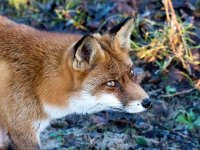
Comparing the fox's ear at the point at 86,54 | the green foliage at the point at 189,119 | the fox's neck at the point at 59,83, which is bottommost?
the green foliage at the point at 189,119

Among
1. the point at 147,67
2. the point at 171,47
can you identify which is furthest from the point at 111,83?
the point at 171,47

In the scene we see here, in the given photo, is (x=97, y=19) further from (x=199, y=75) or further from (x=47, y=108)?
(x=47, y=108)

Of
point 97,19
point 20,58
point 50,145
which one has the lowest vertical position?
point 50,145

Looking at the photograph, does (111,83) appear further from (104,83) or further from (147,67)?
(147,67)

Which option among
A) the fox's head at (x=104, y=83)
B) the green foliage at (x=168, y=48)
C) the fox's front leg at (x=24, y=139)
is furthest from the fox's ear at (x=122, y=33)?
the green foliage at (x=168, y=48)

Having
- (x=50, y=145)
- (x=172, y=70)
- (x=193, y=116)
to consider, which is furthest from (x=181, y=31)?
(x=50, y=145)

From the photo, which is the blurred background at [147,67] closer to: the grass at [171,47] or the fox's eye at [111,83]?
the grass at [171,47]

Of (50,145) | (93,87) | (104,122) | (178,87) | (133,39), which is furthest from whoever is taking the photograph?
(133,39)

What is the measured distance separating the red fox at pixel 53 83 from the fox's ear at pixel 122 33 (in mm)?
39

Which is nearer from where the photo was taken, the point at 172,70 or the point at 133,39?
the point at 172,70

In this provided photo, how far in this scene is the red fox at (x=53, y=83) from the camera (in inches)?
190

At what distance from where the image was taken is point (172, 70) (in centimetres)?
703

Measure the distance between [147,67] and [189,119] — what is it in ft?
3.80

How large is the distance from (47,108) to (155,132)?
1.60 metres
